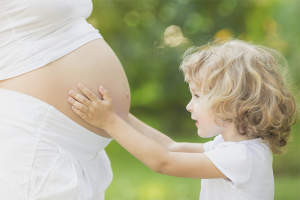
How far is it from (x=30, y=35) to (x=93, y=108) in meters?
0.37

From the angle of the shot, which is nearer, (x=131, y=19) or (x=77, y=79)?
(x=77, y=79)

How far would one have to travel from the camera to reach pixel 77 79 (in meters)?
1.30

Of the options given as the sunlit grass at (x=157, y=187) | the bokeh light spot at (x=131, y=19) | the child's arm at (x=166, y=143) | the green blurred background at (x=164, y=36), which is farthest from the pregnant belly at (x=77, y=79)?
the bokeh light spot at (x=131, y=19)

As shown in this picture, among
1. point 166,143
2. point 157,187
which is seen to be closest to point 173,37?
point 157,187

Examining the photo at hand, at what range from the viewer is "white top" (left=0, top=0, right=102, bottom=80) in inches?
48.1

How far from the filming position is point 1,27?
123 centimetres

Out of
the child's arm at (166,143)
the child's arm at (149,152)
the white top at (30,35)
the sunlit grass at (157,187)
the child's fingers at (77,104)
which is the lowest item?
the sunlit grass at (157,187)

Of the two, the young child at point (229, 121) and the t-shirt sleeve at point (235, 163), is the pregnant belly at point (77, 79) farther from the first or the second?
the t-shirt sleeve at point (235, 163)

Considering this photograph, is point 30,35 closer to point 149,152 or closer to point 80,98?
point 80,98

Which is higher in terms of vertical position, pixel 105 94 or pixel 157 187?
pixel 105 94

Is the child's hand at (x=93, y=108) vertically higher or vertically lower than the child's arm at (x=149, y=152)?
higher

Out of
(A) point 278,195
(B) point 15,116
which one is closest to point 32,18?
(B) point 15,116

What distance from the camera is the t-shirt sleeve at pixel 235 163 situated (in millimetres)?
1287

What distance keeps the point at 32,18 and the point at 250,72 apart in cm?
88
